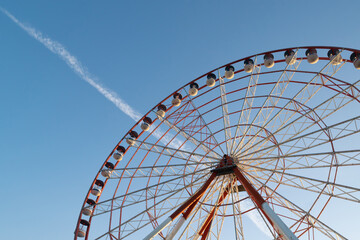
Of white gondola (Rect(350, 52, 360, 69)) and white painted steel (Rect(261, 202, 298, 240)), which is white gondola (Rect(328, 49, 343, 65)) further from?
white painted steel (Rect(261, 202, 298, 240))

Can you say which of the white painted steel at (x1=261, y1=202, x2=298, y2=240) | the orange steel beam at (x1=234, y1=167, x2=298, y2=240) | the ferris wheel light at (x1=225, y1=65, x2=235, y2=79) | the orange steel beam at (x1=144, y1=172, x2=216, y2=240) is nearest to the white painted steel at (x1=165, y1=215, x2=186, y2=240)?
the orange steel beam at (x1=144, y1=172, x2=216, y2=240)

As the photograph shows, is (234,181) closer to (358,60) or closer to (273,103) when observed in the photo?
(273,103)

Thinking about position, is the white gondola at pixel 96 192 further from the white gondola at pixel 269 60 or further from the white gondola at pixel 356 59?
the white gondola at pixel 356 59

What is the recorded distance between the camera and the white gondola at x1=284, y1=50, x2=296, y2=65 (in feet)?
57.1

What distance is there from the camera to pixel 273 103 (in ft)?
59.2

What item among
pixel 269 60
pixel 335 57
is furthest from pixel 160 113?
pixel 335 57

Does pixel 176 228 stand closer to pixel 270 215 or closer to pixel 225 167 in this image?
pixel 225 167

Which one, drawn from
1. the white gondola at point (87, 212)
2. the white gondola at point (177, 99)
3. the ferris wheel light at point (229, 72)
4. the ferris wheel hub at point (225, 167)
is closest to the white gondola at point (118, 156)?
the white gondola at point (87, 212)

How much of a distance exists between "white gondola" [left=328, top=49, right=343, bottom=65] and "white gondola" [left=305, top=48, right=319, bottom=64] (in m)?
0.93

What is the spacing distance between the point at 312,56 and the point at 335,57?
4.61 feet

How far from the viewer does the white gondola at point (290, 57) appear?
17.4m

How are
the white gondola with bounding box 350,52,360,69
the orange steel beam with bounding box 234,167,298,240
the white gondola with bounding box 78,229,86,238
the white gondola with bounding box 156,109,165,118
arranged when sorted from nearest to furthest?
the orange steel beam with bounding box 234,167,298,240 → the white gondola with bounding box 350,52,360,69 → the white gondola with bounding box 78,229,86,238 → the white gondola with bounding box 156,109,165,118

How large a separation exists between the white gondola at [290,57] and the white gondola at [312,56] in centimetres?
75

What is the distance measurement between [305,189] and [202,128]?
7.87m
